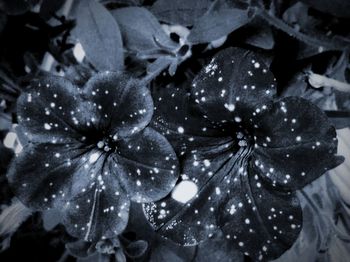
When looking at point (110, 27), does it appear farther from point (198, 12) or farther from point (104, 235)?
point (104, 235)

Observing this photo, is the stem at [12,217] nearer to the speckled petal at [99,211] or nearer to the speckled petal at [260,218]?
the speckled petal at [99,211]

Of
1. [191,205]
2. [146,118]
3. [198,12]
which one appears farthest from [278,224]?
[198,12]

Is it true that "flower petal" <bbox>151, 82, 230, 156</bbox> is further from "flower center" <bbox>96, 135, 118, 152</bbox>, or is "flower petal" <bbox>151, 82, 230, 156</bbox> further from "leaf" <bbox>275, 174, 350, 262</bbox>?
"leaf" <bbox>275, 174, 350, 262</bbox>

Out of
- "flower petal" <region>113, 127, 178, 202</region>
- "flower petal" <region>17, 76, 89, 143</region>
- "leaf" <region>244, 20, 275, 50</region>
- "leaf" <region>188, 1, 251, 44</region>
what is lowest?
"flower petal" <region>113, 127, 178, 202</region>

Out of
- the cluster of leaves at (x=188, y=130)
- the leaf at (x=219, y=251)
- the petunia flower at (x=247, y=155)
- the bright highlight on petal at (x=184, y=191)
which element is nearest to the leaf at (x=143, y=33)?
the cluster of leaves at (x=188, y=130)

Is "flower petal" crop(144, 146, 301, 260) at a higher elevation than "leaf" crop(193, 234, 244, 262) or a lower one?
higher

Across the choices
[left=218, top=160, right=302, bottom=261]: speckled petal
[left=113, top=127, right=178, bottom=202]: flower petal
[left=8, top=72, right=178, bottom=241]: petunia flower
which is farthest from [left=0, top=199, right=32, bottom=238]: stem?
[left=218, top=160, right=302, bottom=261]: speckled petal
